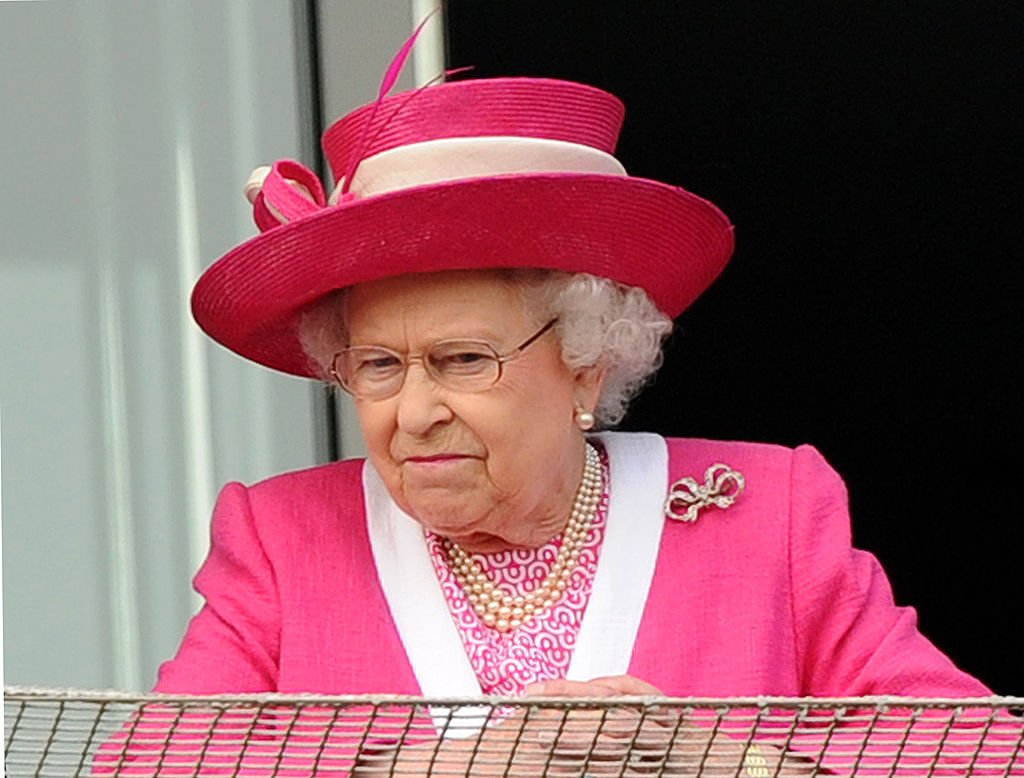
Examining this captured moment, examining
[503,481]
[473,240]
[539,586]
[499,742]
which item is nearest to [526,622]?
[539,586]

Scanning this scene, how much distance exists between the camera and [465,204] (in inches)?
88.6

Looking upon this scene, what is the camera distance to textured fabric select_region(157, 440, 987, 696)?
93.5 inches

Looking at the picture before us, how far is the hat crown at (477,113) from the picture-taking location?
92.4 inches

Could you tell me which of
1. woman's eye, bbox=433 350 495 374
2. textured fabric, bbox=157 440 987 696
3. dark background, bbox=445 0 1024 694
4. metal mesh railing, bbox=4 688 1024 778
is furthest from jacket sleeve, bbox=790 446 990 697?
dark background, bbox=445 0 1024 694

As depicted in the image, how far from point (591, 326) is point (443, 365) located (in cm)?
19

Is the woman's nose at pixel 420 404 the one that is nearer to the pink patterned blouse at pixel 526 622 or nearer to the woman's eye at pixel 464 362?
the woman's eye at pixel 464 362

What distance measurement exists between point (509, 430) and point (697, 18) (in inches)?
53.1

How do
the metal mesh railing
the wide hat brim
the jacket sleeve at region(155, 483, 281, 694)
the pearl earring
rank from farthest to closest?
the pearl earring, the jacket sleeve at region(155, 483, 281, 694), the wide hat brim, the metal mesh railing

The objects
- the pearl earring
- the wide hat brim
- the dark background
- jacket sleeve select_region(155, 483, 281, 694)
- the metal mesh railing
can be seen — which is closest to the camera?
the metal mesh railing

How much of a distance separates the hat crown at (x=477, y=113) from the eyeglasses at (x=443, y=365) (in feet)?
0.72

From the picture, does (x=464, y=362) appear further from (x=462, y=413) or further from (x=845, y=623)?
(x=845, y=623)

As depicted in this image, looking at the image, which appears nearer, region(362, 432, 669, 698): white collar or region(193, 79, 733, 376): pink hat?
region(193, 79, 733, 376): pink hat

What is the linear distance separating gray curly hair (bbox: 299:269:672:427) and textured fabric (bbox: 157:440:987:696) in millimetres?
170

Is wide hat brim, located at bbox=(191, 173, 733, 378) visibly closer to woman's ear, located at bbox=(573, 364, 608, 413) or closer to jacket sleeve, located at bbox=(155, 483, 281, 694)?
woman's ear, located at bbox=(573, 364, 608, 413)
